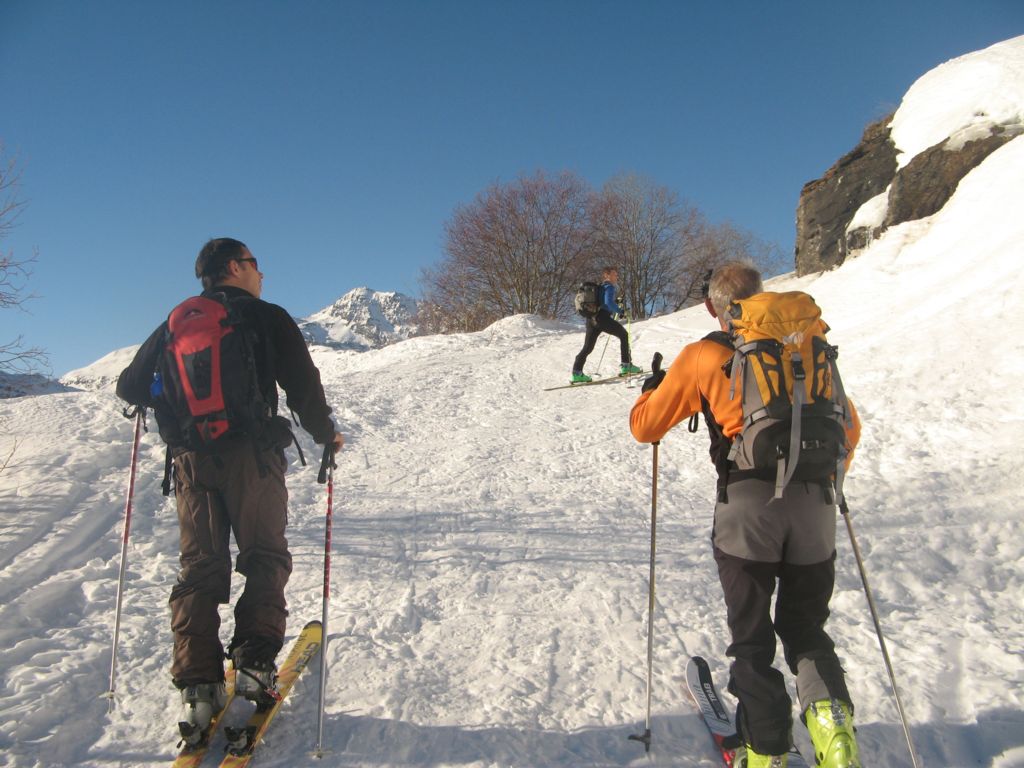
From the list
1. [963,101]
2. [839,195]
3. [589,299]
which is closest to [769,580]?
[589,299]

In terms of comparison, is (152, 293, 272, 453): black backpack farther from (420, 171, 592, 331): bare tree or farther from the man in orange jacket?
(420, 171, 592, 331): bare tree

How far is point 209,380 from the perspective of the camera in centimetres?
276

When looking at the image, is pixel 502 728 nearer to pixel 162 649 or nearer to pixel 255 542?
pixel 255 542

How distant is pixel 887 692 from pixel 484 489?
411 cm

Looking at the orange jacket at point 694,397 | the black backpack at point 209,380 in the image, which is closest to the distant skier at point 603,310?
the orange jacket at point 694,397

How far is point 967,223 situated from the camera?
42.0 feet

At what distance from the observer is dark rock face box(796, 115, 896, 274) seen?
58.9ft

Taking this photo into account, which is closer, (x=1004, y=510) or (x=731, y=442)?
(x=731, y=442)

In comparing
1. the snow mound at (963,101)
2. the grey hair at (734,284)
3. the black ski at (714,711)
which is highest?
the snow mound at (963,101)

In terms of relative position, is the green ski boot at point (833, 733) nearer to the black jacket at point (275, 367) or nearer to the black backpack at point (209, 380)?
the black jacket at point (275, 367)

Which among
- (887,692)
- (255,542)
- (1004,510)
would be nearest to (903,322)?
(1004,510)

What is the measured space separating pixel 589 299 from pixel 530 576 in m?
6.94

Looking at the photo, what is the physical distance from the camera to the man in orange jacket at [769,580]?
229 cm

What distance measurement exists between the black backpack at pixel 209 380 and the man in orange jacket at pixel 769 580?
1.87 meters
